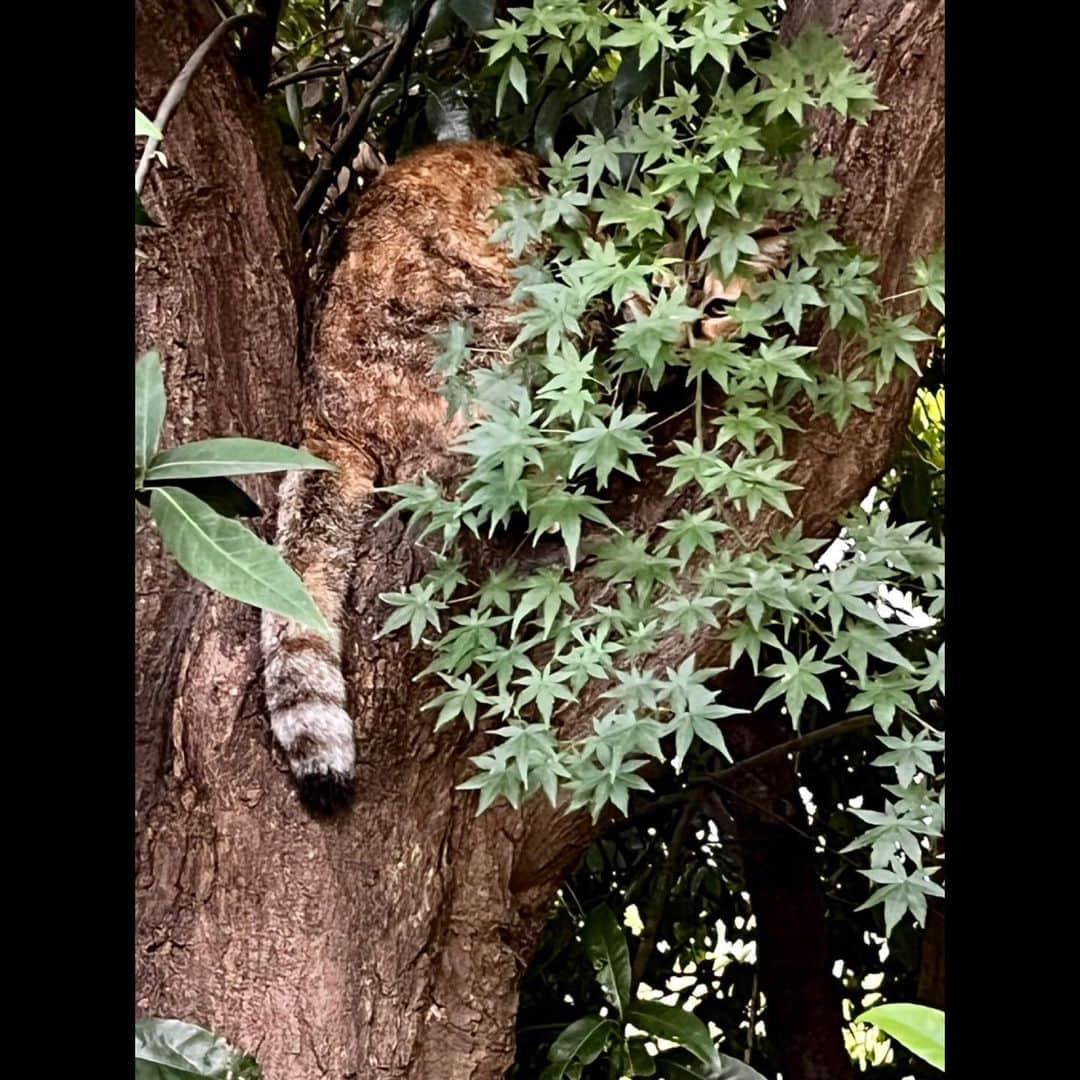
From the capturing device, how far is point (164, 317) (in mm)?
1452

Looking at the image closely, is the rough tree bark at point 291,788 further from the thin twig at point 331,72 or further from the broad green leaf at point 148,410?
the broad green leaf at point 148,410

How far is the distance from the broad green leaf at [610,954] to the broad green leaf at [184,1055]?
0.52m

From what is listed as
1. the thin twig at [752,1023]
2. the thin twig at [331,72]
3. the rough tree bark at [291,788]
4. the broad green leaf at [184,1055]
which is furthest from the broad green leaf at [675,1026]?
the thin twig at [331,72]

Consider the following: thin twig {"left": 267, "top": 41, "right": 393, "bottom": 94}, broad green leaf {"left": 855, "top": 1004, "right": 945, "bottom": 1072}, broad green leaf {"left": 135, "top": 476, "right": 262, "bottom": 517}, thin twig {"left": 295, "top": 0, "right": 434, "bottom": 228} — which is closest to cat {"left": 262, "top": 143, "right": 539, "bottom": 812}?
thin twig {"left": 295, "top": 0, "right": 434, "bottom": 228}

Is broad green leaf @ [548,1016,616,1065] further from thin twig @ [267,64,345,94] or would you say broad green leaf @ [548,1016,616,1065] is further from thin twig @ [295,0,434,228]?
thin twig @ [267,64,345,94]

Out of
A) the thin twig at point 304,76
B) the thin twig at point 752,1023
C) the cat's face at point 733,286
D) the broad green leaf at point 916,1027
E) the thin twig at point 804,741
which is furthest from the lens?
the thin twig at point 752,1023

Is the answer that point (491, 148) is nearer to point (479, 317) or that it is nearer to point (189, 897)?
point (479, 317)

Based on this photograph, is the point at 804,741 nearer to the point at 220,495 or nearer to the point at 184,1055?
the point at 184,1055

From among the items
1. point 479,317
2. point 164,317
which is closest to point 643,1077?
point 479,317

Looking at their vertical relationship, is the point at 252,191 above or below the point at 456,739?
above

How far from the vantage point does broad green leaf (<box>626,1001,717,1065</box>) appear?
1.63 metres

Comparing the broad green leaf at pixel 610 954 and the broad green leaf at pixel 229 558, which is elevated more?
the broad green leaf at pixel 229 558

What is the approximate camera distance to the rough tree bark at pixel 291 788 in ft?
4.46
